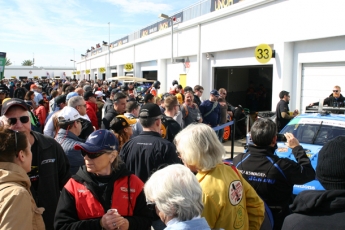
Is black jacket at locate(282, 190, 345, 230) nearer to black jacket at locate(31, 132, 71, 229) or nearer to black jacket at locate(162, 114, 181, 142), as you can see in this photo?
black jacket at locate(31, 132, 71, 229)

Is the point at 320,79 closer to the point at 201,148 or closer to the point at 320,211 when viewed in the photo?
the point at 201,148

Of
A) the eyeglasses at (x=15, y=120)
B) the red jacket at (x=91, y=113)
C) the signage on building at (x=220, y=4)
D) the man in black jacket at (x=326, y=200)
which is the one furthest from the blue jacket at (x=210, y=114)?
the signage on building at (x=220, y=4)

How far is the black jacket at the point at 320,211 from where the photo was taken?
1653 millimetres

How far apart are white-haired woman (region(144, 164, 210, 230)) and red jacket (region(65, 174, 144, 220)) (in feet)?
1.85

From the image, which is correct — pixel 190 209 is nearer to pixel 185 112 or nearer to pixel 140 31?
pixel 185 112

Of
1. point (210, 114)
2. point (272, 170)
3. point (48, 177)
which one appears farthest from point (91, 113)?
point (272, 170)

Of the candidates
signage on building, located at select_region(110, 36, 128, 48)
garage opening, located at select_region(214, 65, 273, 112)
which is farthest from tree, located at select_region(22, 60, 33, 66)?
garage opening, located at select_region(214, 65, 273, 112)

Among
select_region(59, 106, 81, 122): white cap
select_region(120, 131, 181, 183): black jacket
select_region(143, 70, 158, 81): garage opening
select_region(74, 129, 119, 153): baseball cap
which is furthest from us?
select_region(143, 70, 158, 81): garage opening

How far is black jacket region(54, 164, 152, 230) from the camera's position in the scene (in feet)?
7.36

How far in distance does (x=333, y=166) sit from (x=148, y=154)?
1.97 metres

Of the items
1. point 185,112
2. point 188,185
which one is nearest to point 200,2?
point 185,112

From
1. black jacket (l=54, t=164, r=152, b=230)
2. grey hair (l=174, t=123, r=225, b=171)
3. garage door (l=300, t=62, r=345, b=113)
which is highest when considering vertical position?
garage door (l=300, t=62, r=345, b=113)

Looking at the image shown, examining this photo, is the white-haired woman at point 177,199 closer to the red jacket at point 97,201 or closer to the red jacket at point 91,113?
the red jacket at point 97,201

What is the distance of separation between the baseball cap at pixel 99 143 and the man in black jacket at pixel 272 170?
1.26 m
